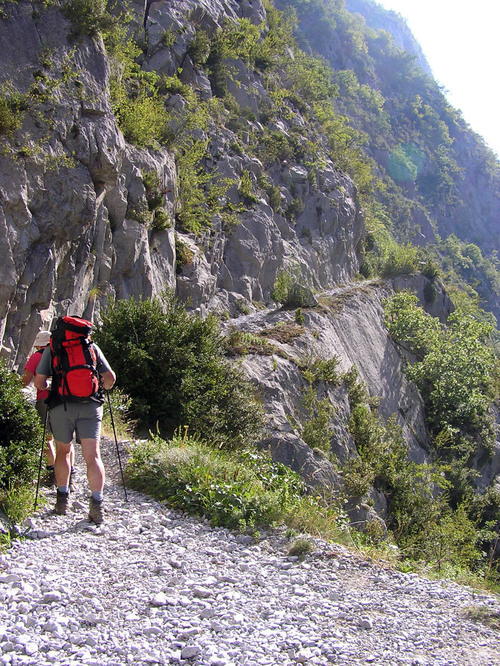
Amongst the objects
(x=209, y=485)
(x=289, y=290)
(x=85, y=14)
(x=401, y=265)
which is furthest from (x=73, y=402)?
(x=401, y=265)

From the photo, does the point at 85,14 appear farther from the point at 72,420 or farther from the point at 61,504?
the point at 61,504

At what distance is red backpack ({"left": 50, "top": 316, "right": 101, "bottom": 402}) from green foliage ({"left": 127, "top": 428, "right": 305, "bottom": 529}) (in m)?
1.44

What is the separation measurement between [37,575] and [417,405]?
26.0 meters

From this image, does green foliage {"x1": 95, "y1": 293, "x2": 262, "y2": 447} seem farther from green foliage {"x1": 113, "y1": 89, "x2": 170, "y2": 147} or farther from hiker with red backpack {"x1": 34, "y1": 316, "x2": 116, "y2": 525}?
green foliage {"x1": 113, "y1": 89, "x2": 170, "y2": 147}

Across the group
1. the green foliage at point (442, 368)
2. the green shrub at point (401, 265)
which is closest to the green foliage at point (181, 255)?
the green foliage at point (442, 368)

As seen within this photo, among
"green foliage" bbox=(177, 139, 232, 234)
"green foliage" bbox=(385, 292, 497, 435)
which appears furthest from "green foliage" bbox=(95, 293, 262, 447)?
"green foliage" bbox=(385, 292, 497, 435)

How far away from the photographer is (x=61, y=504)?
5309mm

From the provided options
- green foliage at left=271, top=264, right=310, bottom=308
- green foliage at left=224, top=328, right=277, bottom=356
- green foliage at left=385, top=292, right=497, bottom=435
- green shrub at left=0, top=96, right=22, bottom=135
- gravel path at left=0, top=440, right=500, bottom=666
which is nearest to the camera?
gravel path at left=0, top=440, right=500, bottom=666

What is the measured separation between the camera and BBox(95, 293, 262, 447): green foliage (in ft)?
31.0

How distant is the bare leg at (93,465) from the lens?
5297 millimetres

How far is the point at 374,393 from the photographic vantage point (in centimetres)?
2442

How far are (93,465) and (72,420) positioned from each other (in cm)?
48

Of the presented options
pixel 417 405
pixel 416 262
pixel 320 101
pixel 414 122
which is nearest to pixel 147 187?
pixel 417 405

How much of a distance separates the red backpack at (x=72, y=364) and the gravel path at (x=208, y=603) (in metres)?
1.18
